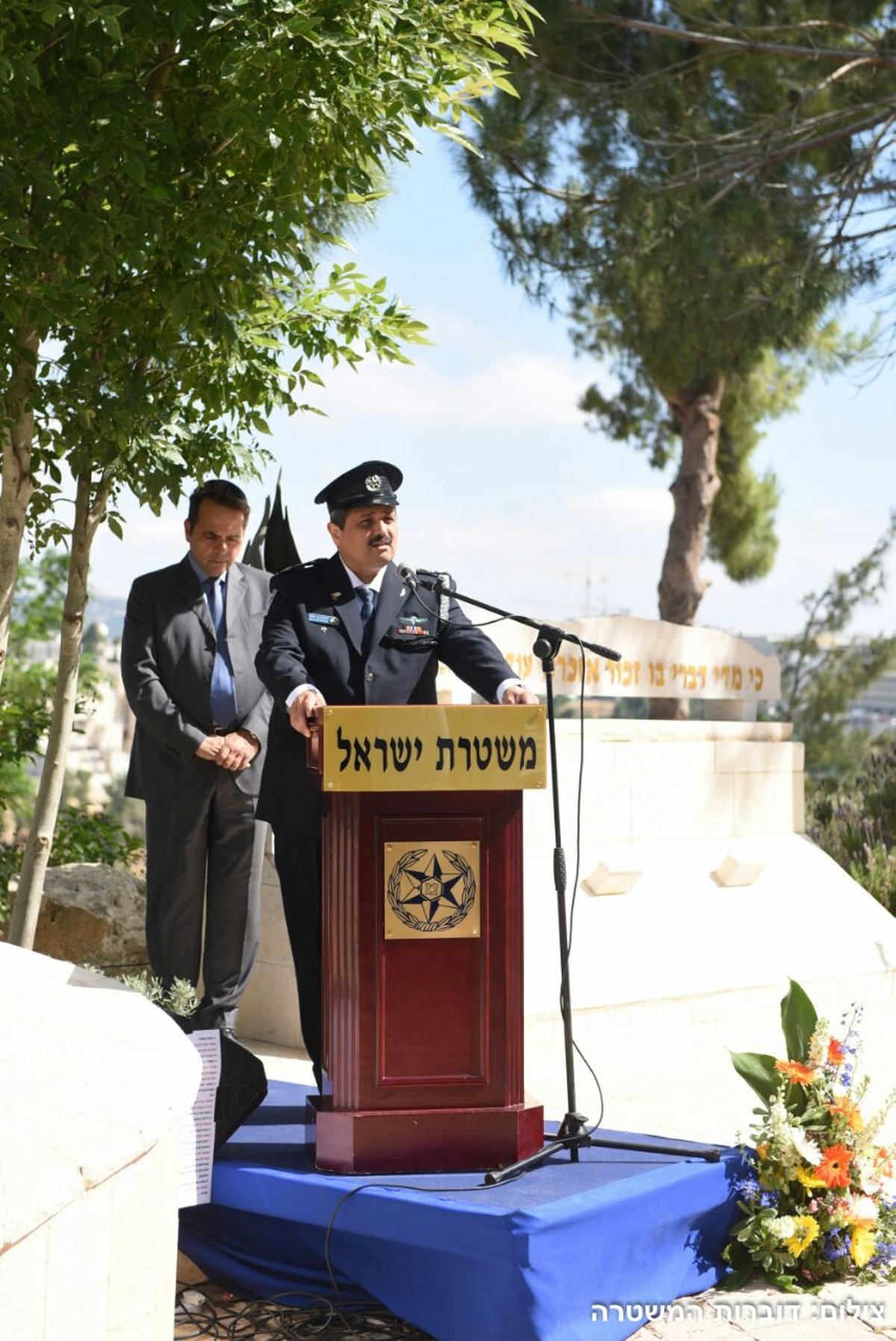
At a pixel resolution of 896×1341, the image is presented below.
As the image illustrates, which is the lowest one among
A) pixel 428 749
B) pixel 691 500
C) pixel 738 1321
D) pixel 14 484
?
pixel 738 1321

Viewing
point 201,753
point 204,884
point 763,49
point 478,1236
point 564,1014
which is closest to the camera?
point 478,1236

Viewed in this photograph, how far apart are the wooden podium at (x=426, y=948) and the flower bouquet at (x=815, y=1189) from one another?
1.84ft

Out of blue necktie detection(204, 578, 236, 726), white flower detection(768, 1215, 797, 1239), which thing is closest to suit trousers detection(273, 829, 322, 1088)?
blue necktie detection(204, 578, 236, 726)

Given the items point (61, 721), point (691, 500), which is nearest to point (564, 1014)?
point (61, 721)

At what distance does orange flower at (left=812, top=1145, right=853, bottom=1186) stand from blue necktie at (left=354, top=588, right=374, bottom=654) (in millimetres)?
1659

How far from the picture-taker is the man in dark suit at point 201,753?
171 inches

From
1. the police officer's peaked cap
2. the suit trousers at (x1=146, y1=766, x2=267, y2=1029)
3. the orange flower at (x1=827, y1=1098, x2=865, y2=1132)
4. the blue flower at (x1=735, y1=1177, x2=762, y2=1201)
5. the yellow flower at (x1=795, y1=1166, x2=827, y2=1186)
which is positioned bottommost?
the blue flower at (x1=735, y1=1177, x2=762, y2=1201)

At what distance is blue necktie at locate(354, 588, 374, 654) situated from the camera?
3742 mm

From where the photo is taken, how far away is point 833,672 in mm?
17891

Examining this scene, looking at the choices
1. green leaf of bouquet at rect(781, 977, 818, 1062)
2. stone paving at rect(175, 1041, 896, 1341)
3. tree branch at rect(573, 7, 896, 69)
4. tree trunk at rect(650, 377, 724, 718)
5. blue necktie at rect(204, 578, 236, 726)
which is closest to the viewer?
stone paving at rect(175, 1041, 896, 1341)

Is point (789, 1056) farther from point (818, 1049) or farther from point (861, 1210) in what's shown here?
point (861, 1210)

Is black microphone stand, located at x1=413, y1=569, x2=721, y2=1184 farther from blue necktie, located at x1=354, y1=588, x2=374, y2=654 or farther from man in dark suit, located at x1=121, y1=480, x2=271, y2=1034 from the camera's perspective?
man in dark suit, located at x1=121, y1=480, x2=271, y2=1034

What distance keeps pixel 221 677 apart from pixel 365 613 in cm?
84

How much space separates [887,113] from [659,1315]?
29.7 ft
